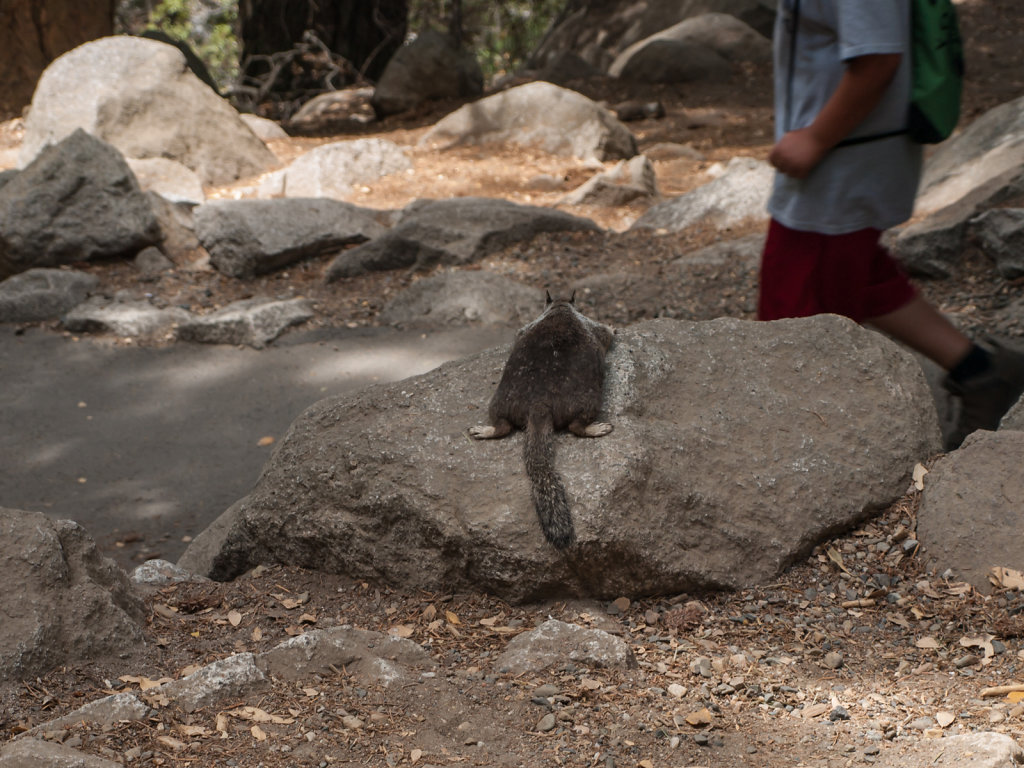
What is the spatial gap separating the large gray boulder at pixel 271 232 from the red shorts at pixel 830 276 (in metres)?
4.82

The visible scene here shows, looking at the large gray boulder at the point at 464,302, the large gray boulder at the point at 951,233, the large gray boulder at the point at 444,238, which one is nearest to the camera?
the large gray boulder at the point at 951,233

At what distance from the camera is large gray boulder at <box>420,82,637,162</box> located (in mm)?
10664

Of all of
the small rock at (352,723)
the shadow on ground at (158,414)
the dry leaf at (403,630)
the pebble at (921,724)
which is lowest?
the shadow on ground at (158,414)

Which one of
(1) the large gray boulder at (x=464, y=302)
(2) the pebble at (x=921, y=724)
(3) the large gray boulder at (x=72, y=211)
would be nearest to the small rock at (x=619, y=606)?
(2) the pebble at (x=921, y=724)

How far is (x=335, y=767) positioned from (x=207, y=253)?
21.9 feet

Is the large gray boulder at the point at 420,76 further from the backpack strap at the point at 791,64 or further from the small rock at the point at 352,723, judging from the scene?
the small rock at the point at 352,723

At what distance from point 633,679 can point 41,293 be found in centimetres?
614

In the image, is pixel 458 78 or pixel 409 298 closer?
pixel 409 298

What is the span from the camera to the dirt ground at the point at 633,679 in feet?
7.55

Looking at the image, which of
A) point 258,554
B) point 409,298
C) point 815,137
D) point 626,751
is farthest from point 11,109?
point 626,751

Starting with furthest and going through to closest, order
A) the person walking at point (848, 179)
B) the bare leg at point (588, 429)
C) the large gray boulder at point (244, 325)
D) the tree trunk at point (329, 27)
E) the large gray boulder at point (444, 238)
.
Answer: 1. the tree trunk at point (329, 27)
2. the large gray boulder at point (444, 238)
3. the large gray boulder at point (244, 325)
4. the person walking at point (848, 179)
5. the bare leg at point (588, 429)

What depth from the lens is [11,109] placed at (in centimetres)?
1225

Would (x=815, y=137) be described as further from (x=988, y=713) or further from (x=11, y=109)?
(x=11, y=109)

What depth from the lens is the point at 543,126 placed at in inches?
431
